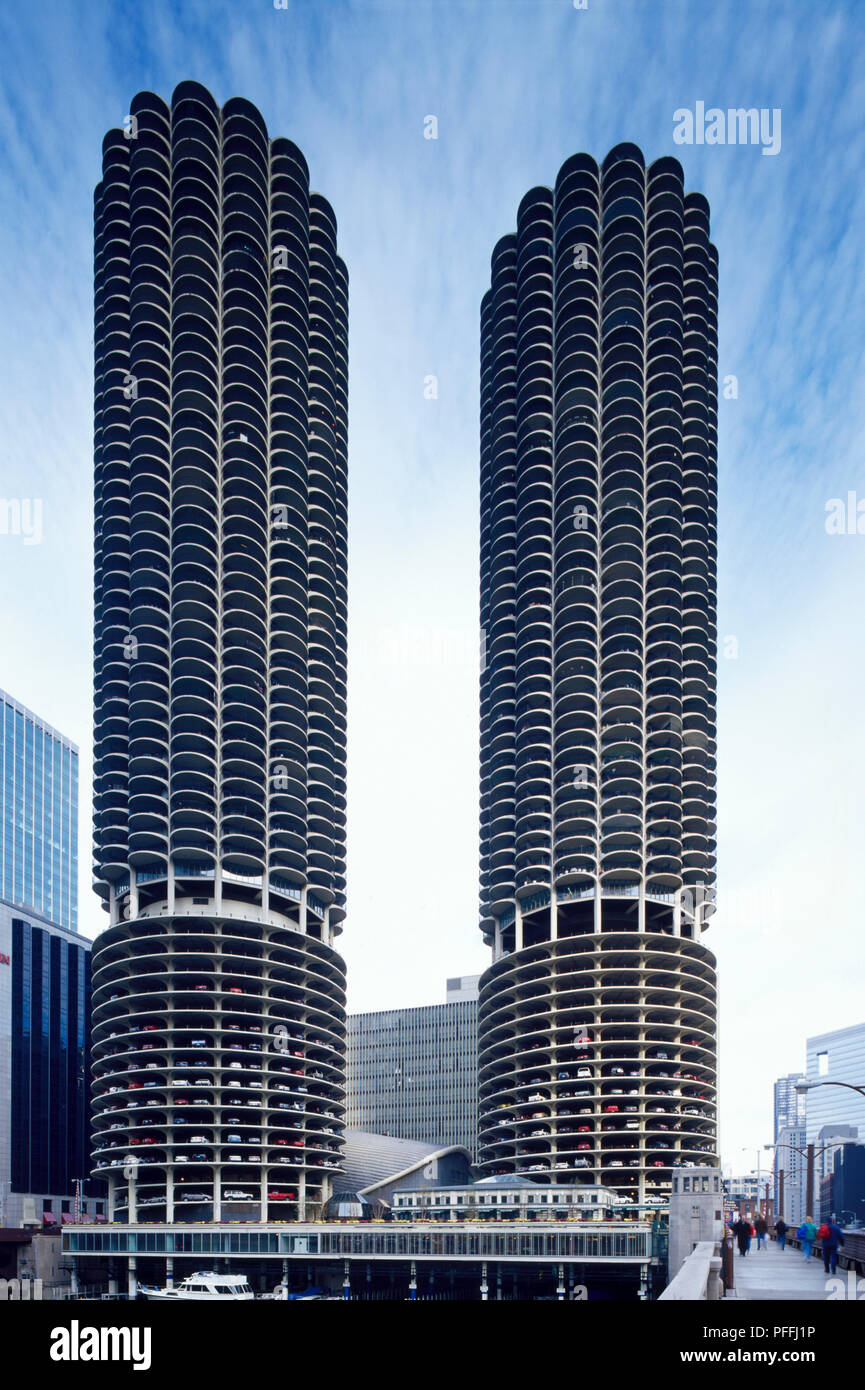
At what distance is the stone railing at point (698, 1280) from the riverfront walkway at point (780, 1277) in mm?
953

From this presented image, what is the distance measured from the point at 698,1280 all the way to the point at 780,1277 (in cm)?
2193

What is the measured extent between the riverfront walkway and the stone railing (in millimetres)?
953

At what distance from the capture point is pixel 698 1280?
977 inches

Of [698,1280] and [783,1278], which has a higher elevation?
[698,1280]

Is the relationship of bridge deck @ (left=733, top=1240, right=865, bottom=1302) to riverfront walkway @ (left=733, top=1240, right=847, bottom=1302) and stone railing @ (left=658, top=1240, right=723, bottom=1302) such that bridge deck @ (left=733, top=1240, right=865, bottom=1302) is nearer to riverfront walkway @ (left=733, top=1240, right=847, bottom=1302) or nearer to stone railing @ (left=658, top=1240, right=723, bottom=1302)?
riverfront walkway @ (left=733, top=1240, right=847, bottom=1302)

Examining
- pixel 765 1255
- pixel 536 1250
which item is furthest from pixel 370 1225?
pixel 765 1255

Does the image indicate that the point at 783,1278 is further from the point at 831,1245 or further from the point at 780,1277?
the point at 831,1245

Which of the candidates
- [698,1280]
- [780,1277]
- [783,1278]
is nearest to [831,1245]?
[783,1278]

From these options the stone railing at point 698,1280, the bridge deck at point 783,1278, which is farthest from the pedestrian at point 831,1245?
the stone railing at point 698,1280
